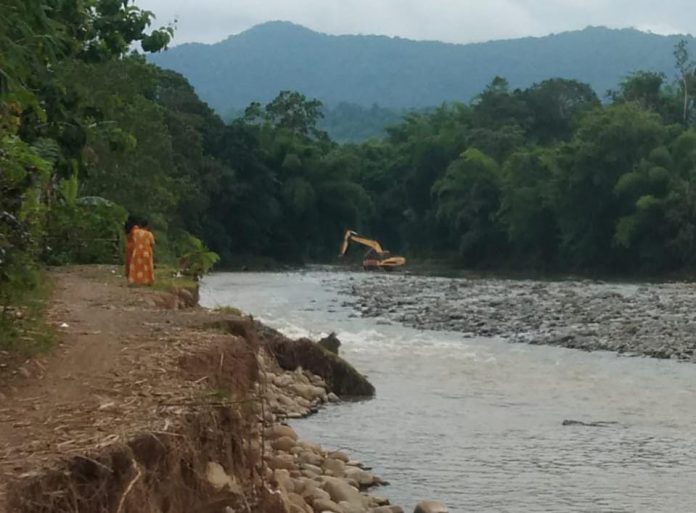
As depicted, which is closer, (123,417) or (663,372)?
(123,417)

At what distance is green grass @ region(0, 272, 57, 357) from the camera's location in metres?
7.54

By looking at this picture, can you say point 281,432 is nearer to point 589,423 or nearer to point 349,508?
point 349,508

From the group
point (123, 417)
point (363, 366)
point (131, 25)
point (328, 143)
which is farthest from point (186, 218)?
point (123, 417)

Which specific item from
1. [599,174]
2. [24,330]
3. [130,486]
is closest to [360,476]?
[24,330]

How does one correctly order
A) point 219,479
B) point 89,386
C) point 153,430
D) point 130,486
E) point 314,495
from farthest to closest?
point 314,495 → point 89,386 → point 219,479 → point 153,430 → point 130,486

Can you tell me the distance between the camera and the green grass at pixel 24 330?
7.54m

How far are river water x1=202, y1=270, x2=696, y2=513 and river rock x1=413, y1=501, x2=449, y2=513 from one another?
37 centimetres

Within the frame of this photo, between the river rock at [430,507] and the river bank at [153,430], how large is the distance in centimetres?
21

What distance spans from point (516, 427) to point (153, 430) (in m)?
8.73

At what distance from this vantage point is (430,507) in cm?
963

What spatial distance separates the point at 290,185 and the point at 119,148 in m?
52.0

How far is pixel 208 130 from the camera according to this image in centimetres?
6006

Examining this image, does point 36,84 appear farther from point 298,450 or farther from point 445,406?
point 445,406

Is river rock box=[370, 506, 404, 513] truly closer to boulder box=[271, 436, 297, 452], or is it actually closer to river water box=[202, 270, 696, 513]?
river water box=[202, 270, 696, 513]
